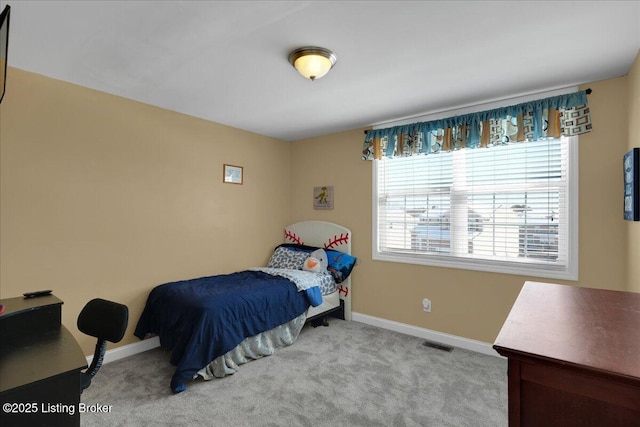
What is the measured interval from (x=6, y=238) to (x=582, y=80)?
4.56 meters

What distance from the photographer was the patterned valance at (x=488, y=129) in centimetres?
256

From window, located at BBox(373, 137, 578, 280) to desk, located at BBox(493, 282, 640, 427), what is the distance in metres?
1.84

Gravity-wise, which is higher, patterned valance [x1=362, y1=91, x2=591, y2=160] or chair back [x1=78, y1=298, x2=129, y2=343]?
patterned valance [x1=362, y1=91, x2=591, y2=160]

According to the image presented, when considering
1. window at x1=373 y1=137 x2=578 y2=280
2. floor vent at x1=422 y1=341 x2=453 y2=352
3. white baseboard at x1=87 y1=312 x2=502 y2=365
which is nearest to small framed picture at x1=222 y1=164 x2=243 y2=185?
window at x1=373 y1=137 x2=578 y2=280

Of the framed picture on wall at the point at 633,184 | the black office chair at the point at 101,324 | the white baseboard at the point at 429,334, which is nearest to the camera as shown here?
the black office chair at the point at 101,324

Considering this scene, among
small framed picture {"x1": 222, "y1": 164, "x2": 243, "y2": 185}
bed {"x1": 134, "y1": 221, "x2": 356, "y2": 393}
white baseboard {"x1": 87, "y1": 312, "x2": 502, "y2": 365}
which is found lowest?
white baseboard {"x1": 87, "y1": 312, "x2": 502, "y2": 365}

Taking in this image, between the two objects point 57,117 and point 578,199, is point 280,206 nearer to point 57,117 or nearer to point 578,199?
point 57,117

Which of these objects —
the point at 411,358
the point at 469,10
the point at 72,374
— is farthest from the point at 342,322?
the point at 469,10

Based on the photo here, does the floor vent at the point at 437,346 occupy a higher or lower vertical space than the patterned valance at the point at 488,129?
lower

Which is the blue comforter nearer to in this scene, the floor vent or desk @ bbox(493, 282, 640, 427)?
the floor vent

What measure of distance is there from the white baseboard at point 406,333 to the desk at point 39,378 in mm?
1590

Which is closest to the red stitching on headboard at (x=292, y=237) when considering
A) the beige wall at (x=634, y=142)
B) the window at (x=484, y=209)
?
the window at (x=484, y=209)

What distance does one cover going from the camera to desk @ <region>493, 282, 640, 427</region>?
2.58ft

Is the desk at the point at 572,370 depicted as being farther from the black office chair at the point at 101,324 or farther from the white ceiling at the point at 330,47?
the black office chair at the point at 101,324
